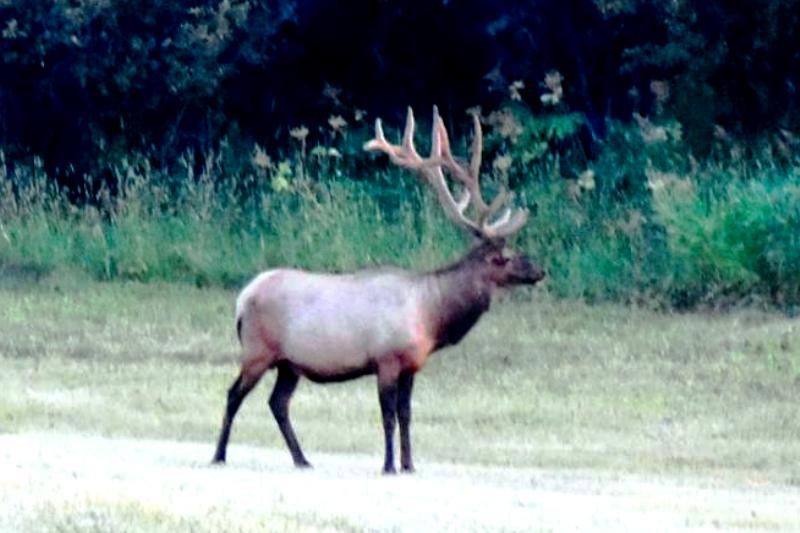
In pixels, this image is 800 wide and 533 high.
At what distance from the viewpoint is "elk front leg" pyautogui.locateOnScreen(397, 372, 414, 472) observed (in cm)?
1364

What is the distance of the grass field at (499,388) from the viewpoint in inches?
609

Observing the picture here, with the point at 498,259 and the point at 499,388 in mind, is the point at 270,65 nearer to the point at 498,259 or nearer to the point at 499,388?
the point at 499,388

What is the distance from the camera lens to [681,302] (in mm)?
21438

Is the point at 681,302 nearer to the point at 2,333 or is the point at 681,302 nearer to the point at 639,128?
the point at 639,128

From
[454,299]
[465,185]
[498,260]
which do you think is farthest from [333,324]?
[465,185]

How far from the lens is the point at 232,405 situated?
46.1 feet

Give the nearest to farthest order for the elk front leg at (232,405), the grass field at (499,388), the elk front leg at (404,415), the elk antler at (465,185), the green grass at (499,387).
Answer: the elk front leg at (404,415) < the elk front leg at (232,405) < the elk antler at (465,185) < the grass field at (499,388) < the green grass at (499,387)

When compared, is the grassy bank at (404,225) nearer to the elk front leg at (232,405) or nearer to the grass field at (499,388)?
the grass field at (499,388)

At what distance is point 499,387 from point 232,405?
4.56 meters

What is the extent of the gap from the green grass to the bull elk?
1177mm

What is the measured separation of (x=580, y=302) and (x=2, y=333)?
5.55 meters

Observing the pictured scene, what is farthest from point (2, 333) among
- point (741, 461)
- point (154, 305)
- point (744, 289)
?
point (741, 461)

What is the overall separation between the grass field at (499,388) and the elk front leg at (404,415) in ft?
3.29

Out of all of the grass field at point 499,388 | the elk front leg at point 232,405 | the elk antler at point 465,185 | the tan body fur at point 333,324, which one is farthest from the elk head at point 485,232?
the elk front leg at point 232,405
